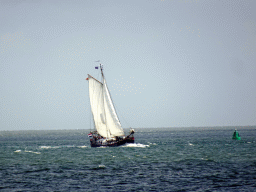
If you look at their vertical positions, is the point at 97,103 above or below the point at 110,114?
above

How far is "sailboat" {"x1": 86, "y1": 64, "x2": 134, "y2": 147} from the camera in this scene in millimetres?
87312

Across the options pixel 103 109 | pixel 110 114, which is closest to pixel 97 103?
pixel 103 109

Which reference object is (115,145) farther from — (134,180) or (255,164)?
(134,180)

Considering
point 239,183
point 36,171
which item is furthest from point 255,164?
point 36,171

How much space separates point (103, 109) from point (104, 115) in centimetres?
163

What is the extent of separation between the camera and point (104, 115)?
88438 mm

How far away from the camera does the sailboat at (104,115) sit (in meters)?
87.3

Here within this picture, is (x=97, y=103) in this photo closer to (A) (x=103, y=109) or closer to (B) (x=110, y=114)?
(A) (x=103, y=109)

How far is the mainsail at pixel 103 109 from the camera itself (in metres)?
87.2

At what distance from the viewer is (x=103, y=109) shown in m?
88.2

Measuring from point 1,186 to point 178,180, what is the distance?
18518mm

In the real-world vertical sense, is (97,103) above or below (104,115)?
above

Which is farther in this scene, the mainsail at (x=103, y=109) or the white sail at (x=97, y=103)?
the white sail at (x=97, y=103)

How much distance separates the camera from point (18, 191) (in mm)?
32219
